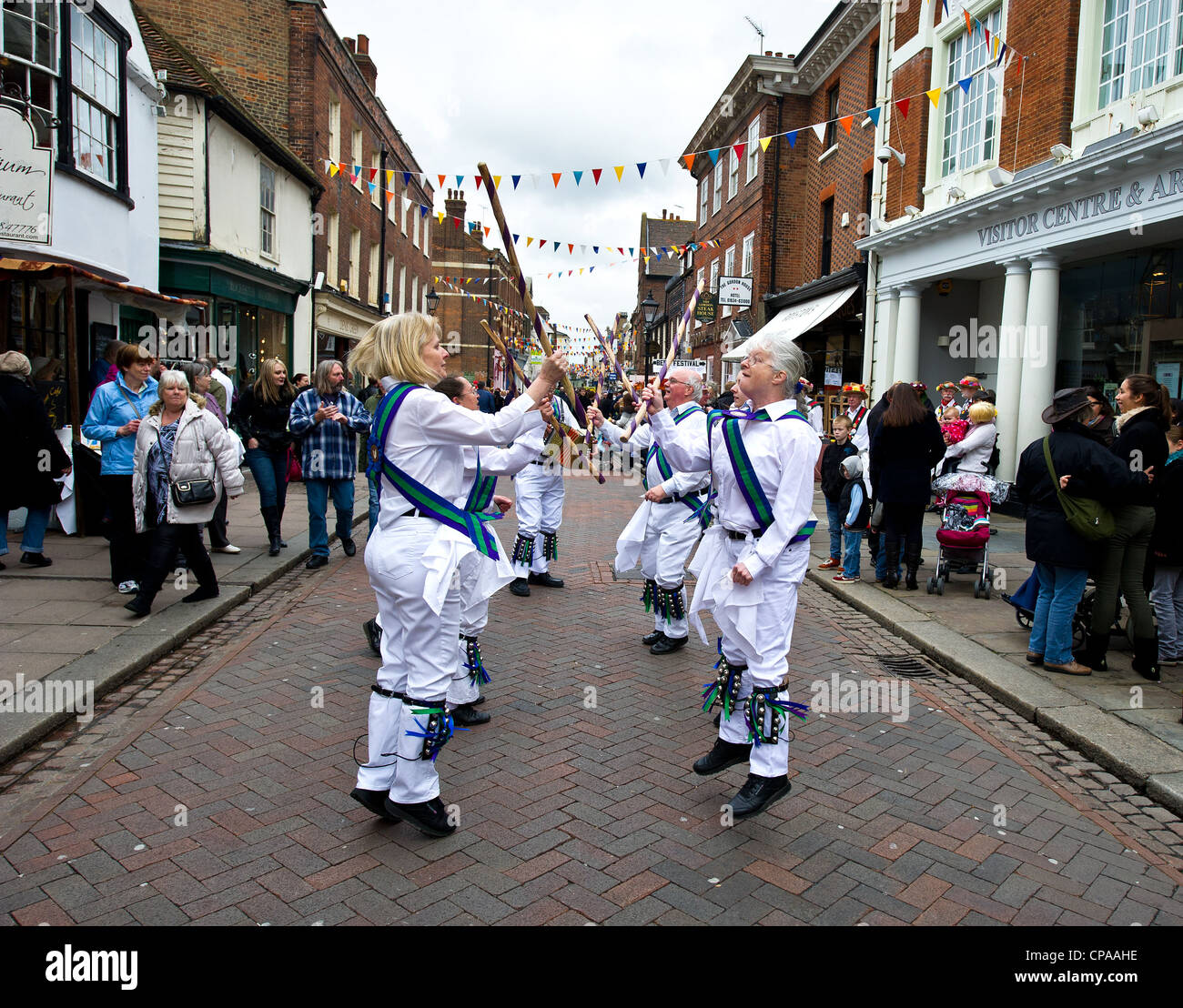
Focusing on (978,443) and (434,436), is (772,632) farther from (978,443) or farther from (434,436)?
(978,443)

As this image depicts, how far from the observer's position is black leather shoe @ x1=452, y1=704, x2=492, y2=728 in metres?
4.64

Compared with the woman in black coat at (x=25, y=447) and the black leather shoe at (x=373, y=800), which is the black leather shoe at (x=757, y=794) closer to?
the black leather shoe at (x=373, y=800)

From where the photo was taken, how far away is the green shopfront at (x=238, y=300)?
1445 centimetres

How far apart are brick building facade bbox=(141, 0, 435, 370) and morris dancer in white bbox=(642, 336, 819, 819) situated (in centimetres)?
1231

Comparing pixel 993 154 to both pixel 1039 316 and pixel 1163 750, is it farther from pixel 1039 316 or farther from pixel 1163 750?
pixel 1163 750

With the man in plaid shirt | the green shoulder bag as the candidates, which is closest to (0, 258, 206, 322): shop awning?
the man in plaid shirt

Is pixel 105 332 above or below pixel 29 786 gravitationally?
above

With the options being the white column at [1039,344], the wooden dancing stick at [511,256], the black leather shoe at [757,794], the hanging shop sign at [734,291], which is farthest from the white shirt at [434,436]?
the hanging shop sign at [734,291]

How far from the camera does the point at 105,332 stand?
1184 centimetres

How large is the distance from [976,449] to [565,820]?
5.93 metres

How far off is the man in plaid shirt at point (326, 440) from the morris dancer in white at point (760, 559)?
193 inches

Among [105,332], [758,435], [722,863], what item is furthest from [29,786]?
[105,332]

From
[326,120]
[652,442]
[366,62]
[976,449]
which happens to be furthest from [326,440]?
[366,62]
